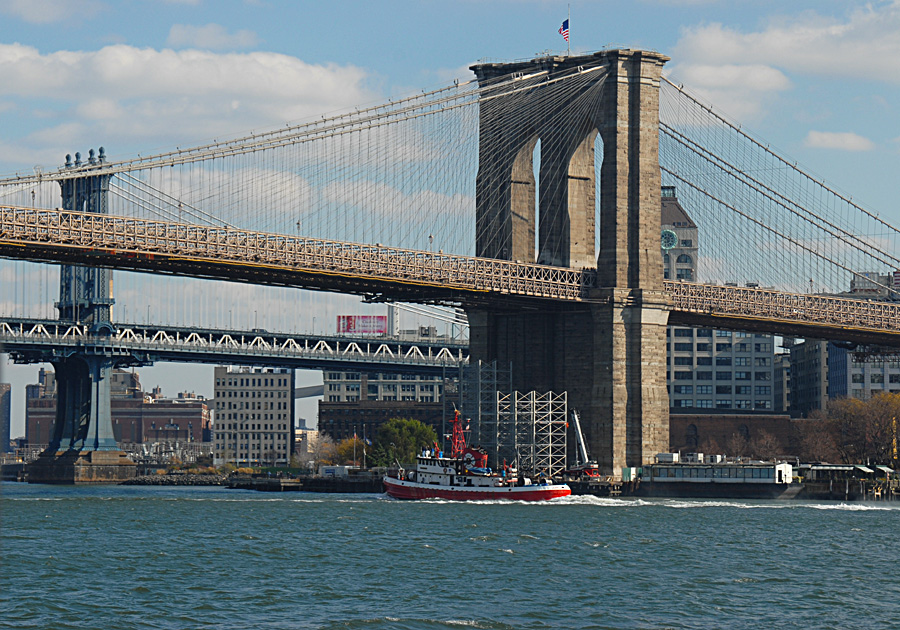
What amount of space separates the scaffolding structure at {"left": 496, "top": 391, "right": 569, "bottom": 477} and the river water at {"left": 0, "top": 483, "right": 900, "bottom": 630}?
1559cm

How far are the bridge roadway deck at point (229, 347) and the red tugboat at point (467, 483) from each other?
38894 mm

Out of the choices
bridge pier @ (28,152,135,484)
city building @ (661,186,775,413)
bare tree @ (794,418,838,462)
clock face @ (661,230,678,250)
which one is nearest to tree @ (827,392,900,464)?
bare tree @ (794,418,838,462)

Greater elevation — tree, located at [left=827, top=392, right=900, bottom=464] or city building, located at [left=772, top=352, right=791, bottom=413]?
city building, located at [left=772, top=352, right=791, bottom=413]

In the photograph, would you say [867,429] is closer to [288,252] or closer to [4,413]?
[288,252]

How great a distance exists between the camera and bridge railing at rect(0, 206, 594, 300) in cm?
6719

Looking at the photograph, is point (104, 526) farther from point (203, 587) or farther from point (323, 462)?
point (323, 462)

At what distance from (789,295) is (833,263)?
11.6ft

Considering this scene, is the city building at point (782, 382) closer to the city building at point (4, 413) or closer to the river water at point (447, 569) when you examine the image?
the river water at point (447, 569)

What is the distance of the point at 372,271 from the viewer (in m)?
77.2

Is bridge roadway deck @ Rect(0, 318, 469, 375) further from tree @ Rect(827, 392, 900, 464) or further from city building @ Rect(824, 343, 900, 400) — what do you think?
city building @ Rect(824, 343, 900, 400)

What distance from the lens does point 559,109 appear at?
87.3 m

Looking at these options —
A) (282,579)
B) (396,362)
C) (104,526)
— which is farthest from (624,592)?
(396,362)

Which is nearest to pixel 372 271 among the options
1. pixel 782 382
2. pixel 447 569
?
pixel 447 569

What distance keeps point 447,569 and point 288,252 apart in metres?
33.5
